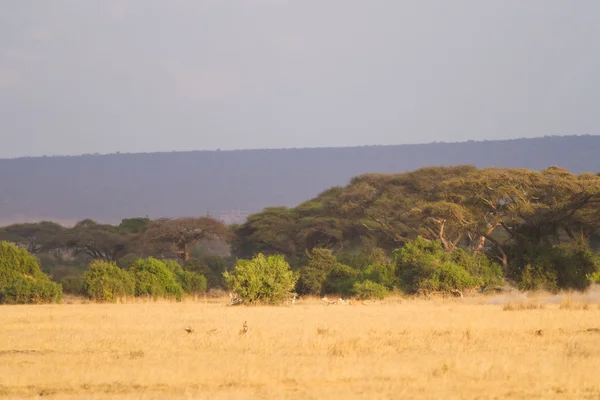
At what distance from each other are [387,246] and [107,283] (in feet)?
55.8

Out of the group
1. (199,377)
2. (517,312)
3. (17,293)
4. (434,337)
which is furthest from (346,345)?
(17,293)

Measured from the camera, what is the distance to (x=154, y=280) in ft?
90.2

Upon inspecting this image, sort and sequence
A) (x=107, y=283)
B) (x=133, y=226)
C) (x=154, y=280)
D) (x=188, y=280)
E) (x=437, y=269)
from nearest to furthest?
(x=437, y=269) < (x=107, y=283) < (x=154, y=280) < (x=188, y=280) < (x=133, y=226)

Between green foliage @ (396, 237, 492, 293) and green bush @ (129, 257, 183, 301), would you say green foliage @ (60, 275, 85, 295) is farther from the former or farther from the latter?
green foliage @ (396, 237, 492, 293)

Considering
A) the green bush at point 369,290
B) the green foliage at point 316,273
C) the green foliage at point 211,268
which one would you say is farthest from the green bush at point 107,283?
the green foliage at point 211,268

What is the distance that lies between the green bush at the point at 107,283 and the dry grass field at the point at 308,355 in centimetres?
698

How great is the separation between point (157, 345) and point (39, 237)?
35.7m

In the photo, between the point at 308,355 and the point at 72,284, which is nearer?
the point at 308,355

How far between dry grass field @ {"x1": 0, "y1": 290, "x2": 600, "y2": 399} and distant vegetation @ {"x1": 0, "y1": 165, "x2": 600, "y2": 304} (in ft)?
21.2

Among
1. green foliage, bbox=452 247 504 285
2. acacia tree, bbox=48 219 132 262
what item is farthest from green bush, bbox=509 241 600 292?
acacia tree, bbox=48 219 132 262

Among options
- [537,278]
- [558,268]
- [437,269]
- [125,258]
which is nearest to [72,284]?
[125,258]

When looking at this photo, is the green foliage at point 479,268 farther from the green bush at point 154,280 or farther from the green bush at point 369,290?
the green bush at point 154,280

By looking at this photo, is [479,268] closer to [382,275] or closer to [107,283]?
[382,275]

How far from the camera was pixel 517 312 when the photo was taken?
17406 mm
